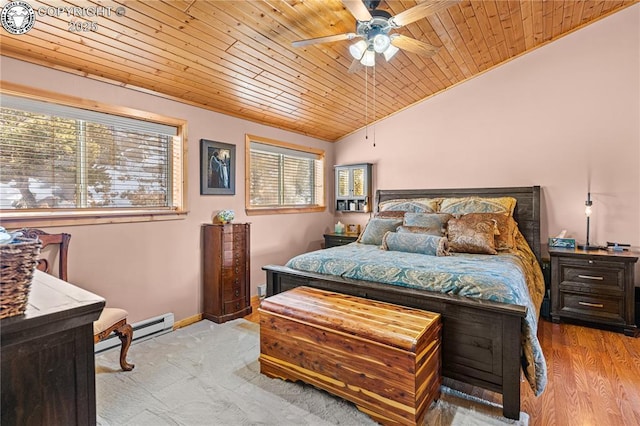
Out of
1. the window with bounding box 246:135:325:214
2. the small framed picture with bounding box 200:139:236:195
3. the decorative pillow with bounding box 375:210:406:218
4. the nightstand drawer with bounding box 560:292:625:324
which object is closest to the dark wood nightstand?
the window with bounding box 246:135:325:214

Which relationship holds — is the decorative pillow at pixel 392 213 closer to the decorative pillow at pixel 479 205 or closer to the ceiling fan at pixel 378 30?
the decorative pillow at pixel 479 205

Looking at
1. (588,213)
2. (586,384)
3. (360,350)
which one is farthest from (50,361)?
(588,213)

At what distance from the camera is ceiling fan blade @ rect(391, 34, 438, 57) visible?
2.41 meters

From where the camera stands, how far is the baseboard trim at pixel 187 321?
10.9ft

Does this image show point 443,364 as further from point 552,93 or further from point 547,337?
point 552,93

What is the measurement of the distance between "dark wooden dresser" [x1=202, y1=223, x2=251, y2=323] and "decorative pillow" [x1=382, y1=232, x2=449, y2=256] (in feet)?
5.20

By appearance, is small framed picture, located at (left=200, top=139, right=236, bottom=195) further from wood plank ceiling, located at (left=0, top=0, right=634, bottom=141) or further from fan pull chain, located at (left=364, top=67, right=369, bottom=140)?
fan pull chain, located at (left=364, top=67, right=369, bottom=140)

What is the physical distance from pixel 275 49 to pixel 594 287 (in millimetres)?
3826

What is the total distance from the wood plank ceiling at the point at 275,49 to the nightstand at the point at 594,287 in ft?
7.83

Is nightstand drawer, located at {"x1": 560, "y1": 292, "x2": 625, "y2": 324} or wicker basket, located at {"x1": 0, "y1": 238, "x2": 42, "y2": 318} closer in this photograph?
wicker basket, located at {"x1": 0, "y1": 238, "x2": 42, "y2": 318}

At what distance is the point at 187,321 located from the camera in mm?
3416

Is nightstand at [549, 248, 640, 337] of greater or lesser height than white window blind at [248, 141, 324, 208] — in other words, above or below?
below

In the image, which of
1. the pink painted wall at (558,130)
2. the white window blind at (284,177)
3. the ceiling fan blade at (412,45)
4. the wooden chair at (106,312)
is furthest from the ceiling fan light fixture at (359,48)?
the wooden chair at (106,312)

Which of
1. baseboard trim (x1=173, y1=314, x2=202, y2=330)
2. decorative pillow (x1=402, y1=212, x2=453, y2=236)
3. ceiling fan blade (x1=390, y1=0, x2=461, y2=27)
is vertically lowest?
baseboard trim (x1=173, y1=314, x2=202, y2=330)
